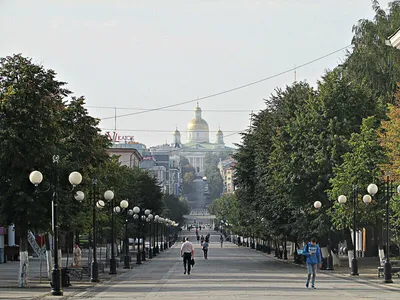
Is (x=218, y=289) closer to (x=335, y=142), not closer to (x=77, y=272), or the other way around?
(x=77, y=272)

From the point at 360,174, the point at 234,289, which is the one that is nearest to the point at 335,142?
the point at 360,174

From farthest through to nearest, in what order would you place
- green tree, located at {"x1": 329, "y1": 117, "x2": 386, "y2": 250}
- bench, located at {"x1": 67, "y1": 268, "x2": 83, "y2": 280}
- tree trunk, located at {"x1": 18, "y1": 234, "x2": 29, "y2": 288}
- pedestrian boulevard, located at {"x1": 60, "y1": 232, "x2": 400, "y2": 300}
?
green tree, located at {"x1": 329, "y1": 117, "x2": 386, "y2": 250}, bench, located at {"x1": 67, "y1": 268, "x2": 83, "y2": 280}, tree trunk, located at {"x1": 18, "y1": 234, "x2": 29, "y2": 288}, pedestrian boulevard, located at {"x1": 60, "y1": 232, "x2": 400, "y2": 300}

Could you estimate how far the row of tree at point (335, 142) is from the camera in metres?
46.4

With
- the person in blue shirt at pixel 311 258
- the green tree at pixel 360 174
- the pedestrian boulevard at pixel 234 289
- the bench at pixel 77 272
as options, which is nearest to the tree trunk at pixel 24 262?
the pedestrian boulevard at pixel 234 289

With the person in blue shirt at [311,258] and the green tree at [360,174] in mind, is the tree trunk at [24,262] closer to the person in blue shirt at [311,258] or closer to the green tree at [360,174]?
the person in blue shirt at [311,258]

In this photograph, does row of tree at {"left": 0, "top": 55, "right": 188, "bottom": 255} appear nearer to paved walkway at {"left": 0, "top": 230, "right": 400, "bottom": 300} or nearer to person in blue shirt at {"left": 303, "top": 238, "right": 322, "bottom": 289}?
paved walkway at {"left": 0, "top": 230, "right": 400, "bottom": 300}

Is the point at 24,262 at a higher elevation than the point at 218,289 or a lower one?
higher

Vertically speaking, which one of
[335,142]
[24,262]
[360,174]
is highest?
[335,142]

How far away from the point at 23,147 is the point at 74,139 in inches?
275

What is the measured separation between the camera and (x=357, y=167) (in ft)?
149

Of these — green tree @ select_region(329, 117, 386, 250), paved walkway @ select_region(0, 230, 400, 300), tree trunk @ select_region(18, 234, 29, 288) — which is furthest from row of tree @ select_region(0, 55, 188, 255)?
green tree @ select_region(329, 117, 386, 250)

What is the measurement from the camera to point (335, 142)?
49.8 metres

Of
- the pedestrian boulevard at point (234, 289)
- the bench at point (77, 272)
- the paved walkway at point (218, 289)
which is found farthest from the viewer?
the bench at point (77, 272)

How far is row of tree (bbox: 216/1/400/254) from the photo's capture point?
46.4m
